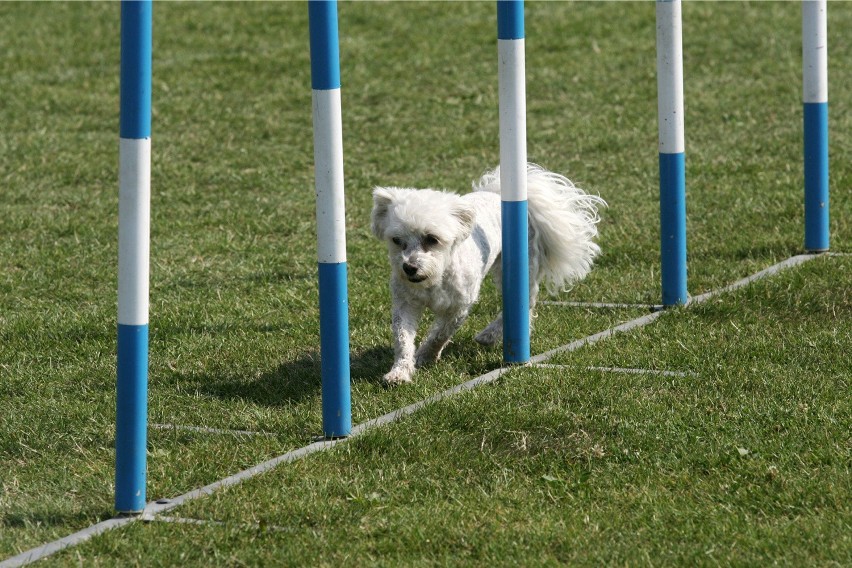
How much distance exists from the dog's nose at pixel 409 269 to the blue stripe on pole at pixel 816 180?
10.2 feet

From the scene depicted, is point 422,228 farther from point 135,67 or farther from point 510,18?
point 135,67

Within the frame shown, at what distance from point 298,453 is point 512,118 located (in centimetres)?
176

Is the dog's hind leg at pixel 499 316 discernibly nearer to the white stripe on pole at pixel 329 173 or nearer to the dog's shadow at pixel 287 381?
the dog's shadow at pixel 287 381

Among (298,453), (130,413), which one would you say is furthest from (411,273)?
(130,413)

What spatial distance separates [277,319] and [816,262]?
9.99ft

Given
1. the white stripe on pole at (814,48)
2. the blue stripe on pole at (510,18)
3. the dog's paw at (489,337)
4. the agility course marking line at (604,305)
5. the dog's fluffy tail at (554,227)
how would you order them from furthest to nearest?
1. the white stripe on pole at (814,48)
2. the agility course marking line at (604,305)
3. the dog's fluffy tail at (554,227)
4. the dog's paw at (489,337)
5. the blue stripe on pole at (510,18)

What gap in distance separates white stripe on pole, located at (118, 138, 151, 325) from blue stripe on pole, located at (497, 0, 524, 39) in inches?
78.4

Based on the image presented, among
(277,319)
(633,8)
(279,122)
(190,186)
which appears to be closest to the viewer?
(277,319)

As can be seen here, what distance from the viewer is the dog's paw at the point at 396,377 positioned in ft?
18.8

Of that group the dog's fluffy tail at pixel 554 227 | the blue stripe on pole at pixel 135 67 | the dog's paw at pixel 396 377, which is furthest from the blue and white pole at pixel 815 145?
the blue stripe on pole at pixel 135 67

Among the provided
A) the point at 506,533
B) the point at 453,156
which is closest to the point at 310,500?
the point at 506,533

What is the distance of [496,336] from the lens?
6.38 m

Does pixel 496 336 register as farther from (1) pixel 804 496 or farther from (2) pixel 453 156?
(2) pixel 453 156

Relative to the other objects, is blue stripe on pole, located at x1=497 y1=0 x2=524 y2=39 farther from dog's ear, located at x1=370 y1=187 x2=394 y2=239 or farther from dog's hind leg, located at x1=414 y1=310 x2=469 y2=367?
dog's hind leg, located at x1=414 y1=310 x2=469 y2=367
